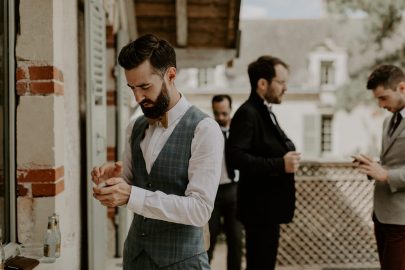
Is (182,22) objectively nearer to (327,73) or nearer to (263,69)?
(263,69)

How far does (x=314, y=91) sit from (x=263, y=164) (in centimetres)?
2020

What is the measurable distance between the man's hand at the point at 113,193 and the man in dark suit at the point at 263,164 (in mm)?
1669

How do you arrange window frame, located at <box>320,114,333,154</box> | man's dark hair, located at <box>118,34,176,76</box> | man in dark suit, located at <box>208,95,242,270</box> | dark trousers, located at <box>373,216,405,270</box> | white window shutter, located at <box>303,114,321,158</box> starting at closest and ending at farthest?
1. man's dark hair, located at <box>118,34,176,76</box>
2. dark trousers, located at <box>373,216,405,270</box>
3. man in dark suit, located at <box>208,95,242,270</box>
4. white window shutter, located at <box>303,114,321,158</box>
5. window frame, located at <box>320,114,333,154</box>

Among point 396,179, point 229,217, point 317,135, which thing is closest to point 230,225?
point 229,217

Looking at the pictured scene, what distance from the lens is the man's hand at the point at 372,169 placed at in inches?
134

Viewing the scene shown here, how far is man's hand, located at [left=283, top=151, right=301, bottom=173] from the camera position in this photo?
343cm

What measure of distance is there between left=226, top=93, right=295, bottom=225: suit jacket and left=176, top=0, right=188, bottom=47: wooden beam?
2.23 meters

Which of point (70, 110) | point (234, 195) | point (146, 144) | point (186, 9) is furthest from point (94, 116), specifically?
point (186, 9)

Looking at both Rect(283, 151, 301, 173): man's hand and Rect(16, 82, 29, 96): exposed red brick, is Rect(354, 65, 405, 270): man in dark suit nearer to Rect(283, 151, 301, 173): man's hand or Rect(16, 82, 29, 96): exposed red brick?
Rect(283, 151, 301, 173): man's hand

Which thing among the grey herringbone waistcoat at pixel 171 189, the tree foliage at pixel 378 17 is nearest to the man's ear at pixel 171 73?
the grey herringbone waistcoat at pixel 171 189

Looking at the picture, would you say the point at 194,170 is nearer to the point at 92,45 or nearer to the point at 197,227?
the point at 197,227

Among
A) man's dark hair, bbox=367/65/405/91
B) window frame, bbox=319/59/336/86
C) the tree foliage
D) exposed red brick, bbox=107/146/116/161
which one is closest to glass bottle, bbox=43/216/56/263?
man's dark hair, bbox=367/65/405/91

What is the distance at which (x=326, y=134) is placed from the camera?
79.0 ft

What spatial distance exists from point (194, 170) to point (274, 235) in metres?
1.68
